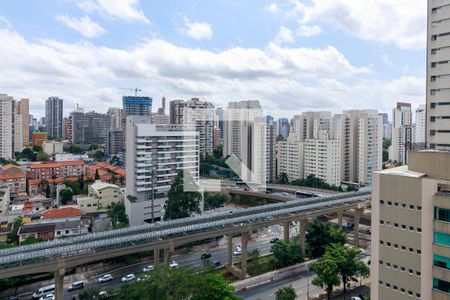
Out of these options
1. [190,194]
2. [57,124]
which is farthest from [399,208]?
[57,124]

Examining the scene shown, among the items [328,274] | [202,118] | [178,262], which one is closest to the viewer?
[328,274]

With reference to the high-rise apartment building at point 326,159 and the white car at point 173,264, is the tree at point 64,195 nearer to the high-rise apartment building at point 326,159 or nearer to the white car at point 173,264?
the white car at point 173,264

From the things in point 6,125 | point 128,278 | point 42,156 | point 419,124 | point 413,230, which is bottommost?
point 128,278

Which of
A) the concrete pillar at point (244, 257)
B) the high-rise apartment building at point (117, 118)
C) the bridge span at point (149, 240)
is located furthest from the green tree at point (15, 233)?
the high-rise apartment building at point (117, 118)

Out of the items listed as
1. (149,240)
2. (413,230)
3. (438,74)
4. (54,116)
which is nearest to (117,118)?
(54,116)

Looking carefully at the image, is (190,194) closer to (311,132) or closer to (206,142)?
(311,132)

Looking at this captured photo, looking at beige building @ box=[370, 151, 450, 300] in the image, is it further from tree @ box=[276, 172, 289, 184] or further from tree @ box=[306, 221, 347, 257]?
tree @ box=[276, 172, 289, 184]

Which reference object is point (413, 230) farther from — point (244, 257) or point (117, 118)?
point (117, 118)

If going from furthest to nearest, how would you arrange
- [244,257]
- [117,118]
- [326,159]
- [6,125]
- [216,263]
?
[117,118] → [6,125] → [326,159] → [216,263] → [244,257]
